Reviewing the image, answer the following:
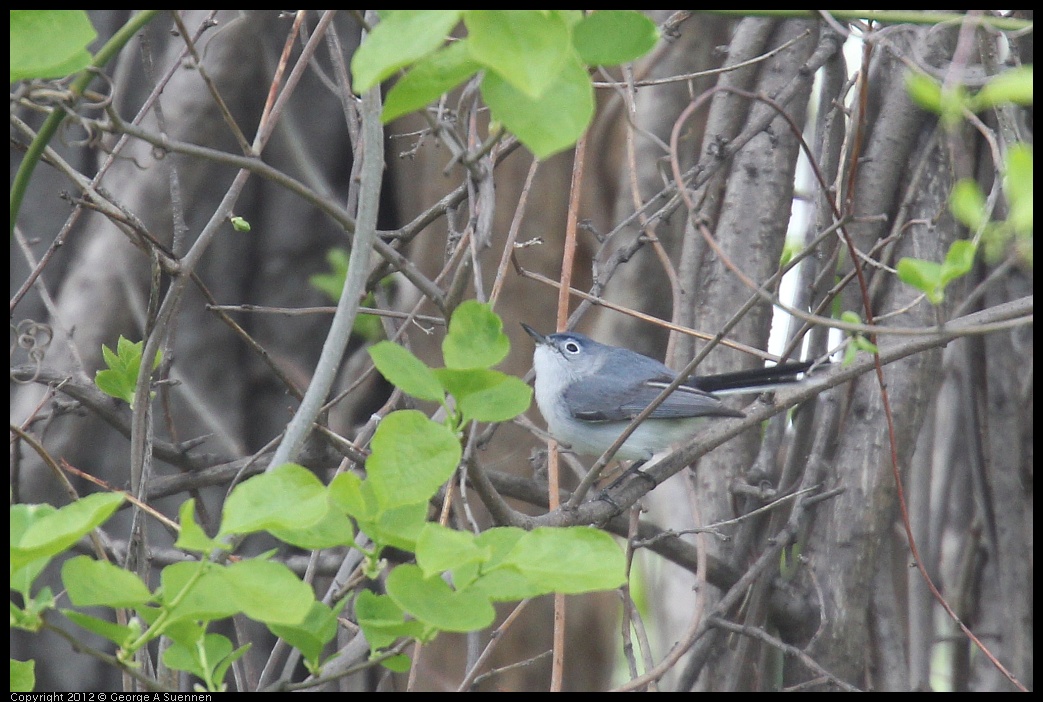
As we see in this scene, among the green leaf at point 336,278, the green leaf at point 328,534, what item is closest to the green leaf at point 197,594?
the green leaf at point 328,534

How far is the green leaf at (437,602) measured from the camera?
3.89ft

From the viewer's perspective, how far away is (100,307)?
4195 millimetres

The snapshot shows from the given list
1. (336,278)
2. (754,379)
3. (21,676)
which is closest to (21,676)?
(21,676)

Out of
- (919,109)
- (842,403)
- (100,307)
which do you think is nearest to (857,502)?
(842,403)

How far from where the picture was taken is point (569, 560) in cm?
117

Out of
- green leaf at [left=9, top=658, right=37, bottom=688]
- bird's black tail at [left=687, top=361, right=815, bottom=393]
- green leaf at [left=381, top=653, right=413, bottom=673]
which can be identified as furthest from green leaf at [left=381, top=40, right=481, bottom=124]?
bird's black tail at [left=687, top=361, right=815, bottom=393]

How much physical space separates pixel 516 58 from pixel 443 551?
1.89 feet

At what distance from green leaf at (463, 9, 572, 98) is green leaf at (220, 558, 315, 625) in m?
0.65

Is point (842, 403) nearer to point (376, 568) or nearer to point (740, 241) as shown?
point (740, 241)

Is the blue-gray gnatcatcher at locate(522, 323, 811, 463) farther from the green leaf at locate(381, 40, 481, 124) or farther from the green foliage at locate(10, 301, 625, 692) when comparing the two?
the green leaf at locate(381, 40, 481, 124)

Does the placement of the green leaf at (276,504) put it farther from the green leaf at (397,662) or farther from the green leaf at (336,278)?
the green leaf at (336,278)

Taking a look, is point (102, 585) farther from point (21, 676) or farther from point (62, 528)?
point (21, 676)

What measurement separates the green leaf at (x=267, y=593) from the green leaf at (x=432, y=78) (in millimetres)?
569

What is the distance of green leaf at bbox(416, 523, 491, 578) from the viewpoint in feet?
3.61
